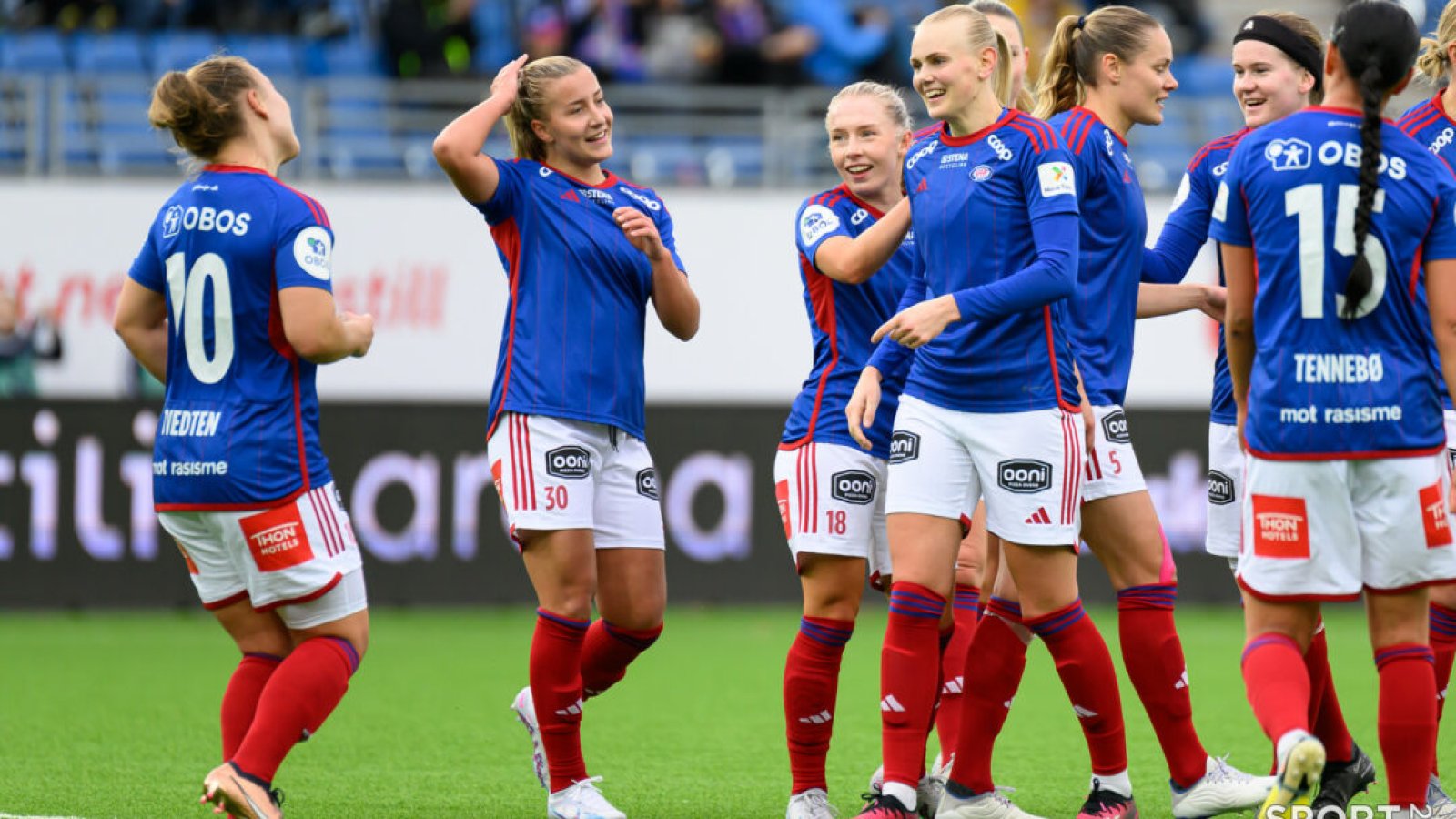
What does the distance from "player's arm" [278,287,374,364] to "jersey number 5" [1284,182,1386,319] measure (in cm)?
220

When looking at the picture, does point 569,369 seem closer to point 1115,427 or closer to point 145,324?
point 145,324

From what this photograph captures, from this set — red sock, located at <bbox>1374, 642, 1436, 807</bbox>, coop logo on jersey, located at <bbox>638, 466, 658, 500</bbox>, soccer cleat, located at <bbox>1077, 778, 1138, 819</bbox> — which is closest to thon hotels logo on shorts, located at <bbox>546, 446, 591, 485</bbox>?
coop logo on jersey, located at <bbox>638, 466, 658, 500</bbox>

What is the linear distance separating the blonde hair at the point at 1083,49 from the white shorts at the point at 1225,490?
1.08 meters

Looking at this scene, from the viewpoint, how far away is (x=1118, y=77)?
525 centimetres

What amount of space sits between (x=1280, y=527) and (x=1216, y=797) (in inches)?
37.4

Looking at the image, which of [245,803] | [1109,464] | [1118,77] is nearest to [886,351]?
[1109,464]

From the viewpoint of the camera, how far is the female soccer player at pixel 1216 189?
533 cm

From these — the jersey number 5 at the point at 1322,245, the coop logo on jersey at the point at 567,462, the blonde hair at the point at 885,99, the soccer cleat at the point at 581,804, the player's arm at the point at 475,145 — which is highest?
the blonde hair at the point at 885,99

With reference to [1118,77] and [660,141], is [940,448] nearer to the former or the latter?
[1118,77]

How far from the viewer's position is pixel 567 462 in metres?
5.12

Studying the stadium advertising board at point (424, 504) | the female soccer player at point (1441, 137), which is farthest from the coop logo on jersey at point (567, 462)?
the stadium advertising board at point (424, 504)

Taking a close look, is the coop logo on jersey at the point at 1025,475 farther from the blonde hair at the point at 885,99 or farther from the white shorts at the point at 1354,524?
the blonde hair at the point at 885,99

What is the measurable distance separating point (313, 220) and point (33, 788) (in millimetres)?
2084

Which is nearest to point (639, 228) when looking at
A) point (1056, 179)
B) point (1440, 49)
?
point (1056, 179)
